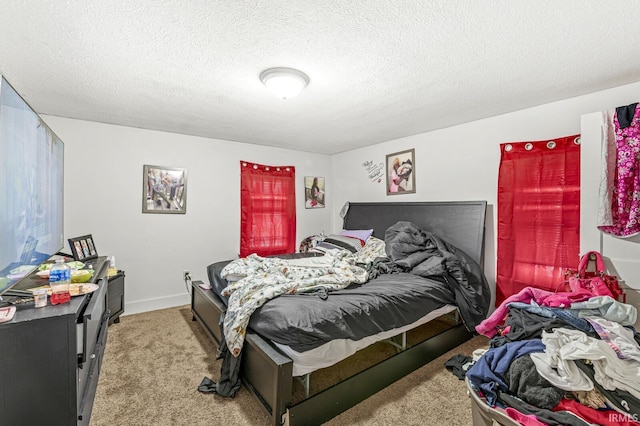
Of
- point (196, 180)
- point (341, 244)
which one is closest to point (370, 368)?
point (341, 244)

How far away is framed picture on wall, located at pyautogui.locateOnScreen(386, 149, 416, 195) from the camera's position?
3.81 m

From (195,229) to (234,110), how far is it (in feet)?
5.99

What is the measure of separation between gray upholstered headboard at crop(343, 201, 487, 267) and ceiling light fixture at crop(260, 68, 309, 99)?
2169mm

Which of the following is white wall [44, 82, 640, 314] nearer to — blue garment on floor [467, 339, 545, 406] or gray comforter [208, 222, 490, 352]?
gray comforter [208, 222, 490, 352]

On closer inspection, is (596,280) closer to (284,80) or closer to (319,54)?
(319,54)

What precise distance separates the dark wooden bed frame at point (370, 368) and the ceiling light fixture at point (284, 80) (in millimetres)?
1725

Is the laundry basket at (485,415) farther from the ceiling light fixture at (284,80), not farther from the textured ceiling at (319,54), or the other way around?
the ceiling light fixture at (284,80)

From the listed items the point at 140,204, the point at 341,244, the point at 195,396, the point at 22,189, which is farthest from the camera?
the point at 341,244

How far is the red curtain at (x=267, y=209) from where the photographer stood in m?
4.22

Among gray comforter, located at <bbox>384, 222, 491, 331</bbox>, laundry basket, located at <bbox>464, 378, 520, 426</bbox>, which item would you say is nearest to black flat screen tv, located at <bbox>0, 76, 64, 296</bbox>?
laundry basket, located at <bbox>464, 378, 520, 426</bbox>

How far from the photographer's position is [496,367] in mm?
1513

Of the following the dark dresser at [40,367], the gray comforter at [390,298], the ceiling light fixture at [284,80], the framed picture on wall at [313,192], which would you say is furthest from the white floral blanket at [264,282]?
the framed picture on wall at [313,192]

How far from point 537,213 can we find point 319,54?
2441 millimetres

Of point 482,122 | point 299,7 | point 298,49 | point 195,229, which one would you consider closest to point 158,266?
point 195,229
